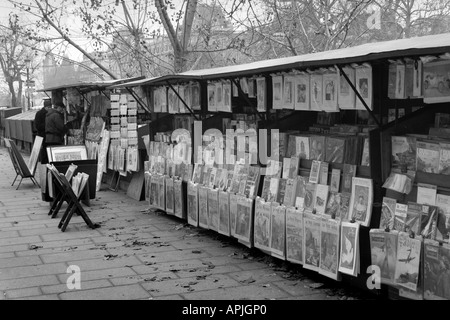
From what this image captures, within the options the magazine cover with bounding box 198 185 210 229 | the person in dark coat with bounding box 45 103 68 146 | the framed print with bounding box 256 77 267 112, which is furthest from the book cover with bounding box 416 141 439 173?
the person in dark coat with bounding box 45 103 68 146

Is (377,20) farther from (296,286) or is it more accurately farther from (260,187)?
(296,286)

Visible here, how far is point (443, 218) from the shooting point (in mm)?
4059

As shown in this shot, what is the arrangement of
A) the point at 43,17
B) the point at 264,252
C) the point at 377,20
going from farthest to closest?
the point at 43,17, the point at 377,20, the point at 264,252

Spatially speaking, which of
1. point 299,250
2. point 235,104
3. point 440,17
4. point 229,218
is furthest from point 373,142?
point 440,17

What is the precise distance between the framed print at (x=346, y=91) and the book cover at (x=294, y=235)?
106 centimetres

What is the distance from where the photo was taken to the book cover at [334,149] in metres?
5.14

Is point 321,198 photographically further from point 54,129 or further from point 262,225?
point 54,129

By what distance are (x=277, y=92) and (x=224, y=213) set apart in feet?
5.25

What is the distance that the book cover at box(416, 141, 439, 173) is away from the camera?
4.23 m

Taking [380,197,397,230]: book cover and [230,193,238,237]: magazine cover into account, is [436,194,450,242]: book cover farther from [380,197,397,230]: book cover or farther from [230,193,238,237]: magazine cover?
[230,193,238,237]: magazine cover

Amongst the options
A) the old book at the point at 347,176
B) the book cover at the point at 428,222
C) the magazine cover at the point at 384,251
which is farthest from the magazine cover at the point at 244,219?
the book cover at the point at 428,222

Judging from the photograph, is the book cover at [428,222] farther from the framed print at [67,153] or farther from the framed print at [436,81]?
the framed print at [67,153]

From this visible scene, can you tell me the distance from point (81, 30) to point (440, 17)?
880 centimetres

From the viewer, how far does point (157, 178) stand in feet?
28.6
